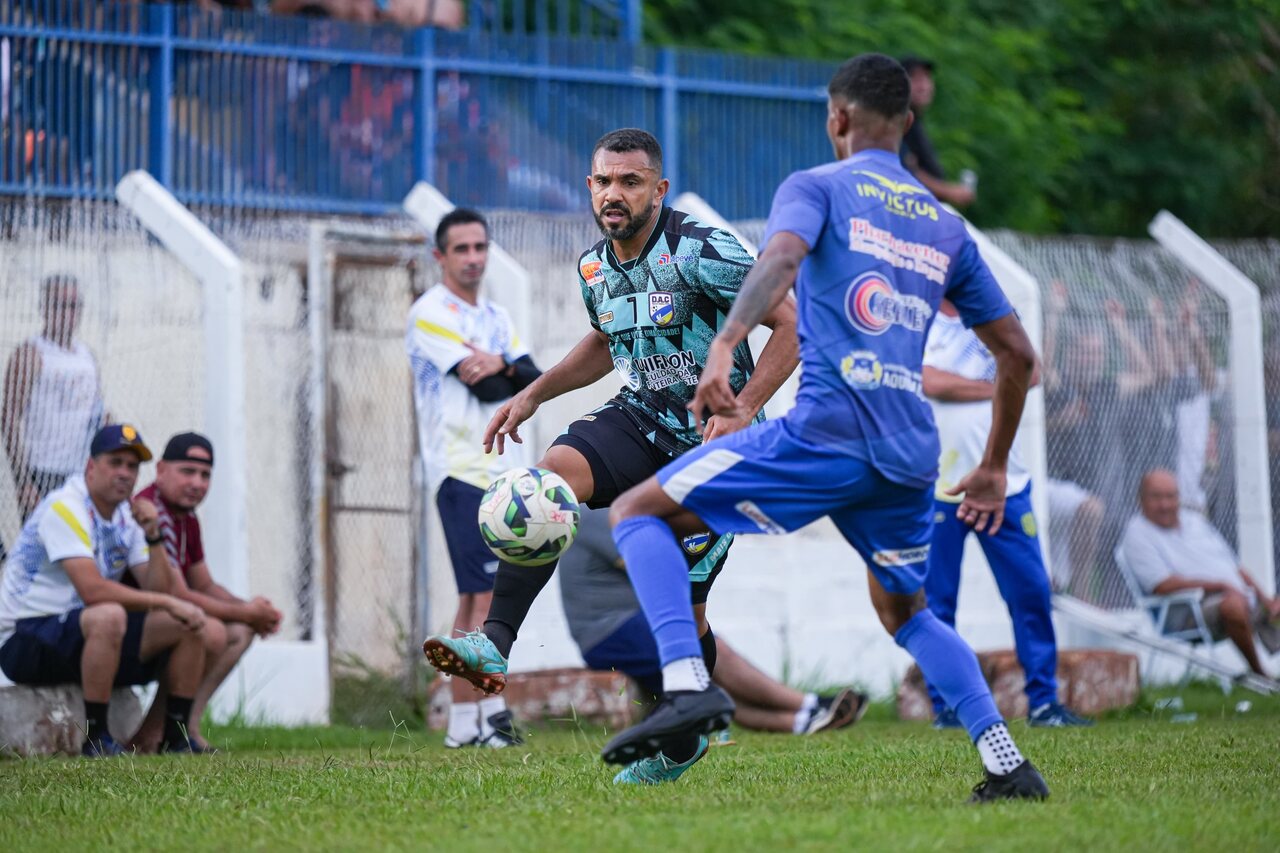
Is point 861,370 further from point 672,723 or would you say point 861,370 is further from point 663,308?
point 663,308

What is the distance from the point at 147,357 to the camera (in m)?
10.8

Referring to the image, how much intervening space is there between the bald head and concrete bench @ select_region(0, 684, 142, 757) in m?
7.15

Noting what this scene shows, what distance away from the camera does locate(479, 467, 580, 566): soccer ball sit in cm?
617

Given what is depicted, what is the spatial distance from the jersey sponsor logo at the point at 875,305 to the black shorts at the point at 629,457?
1403 mm

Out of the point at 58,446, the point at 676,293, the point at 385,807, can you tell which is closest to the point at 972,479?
the point at 676,293

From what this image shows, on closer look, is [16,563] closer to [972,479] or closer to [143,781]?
[143,781]

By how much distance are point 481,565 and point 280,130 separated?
502 cm

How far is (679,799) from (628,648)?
322 cm

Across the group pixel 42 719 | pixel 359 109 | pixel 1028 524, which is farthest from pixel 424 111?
pixel 42 719

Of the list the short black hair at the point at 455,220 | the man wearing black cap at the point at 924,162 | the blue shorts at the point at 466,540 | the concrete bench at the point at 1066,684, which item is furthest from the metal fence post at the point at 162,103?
the concrete bench at the point at 1066,684

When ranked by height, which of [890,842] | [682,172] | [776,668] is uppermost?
[682,172]

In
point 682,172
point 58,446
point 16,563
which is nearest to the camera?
point 16,563

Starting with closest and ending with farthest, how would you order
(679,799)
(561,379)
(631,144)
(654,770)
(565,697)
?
1. (679,799)
2. (654,770)
3. (631,144)
4. (561,379)
5. (565,697)

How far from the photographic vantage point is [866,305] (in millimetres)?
5461
